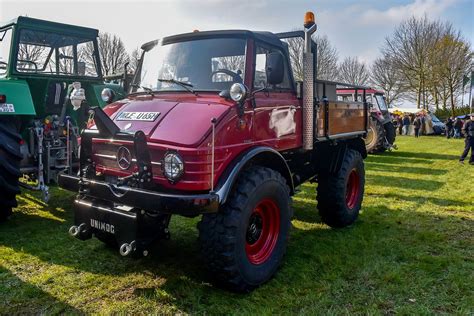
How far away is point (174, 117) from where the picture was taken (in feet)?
11.1

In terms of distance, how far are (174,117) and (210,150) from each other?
49 centimetres

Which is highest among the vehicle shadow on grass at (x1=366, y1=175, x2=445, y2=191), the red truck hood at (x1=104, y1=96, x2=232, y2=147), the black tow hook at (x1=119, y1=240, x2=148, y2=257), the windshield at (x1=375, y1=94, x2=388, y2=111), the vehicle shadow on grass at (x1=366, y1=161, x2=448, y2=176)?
the windshield at (x1=375, y1=94, x2=388, y2=111)

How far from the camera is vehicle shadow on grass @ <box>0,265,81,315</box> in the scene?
3150 mm

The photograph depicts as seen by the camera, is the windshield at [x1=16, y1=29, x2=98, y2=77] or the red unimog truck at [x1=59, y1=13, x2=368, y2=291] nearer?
the red unimog truck at [x1=59, y1=13, x2=368, y2=291]

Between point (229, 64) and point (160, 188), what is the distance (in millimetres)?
1410

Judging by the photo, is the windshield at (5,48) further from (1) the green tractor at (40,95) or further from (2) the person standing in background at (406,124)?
(2) the person standing in background at (406,124)

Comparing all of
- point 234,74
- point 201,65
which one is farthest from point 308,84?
point 201,65

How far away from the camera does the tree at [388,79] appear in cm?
3570

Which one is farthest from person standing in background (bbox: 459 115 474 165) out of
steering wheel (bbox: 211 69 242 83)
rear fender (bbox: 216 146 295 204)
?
steering wheel (bbox: 211 69 242 83)

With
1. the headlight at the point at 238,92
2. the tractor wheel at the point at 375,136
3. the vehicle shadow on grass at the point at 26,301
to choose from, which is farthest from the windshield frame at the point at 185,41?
the tractor wheel at the point at 375,136

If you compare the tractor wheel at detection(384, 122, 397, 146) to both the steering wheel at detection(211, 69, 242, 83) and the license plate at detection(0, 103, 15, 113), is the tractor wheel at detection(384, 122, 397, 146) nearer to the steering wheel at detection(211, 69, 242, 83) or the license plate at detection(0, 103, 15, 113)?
the steering wheel at detection(211, 69, 242, 83)

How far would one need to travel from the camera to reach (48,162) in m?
5.55

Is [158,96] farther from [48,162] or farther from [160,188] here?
[48,162]

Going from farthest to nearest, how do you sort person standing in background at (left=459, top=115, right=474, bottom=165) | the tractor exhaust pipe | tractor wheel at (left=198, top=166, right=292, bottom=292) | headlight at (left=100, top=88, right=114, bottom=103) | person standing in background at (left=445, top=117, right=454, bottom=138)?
person standing in background at (left=445, top=117, right=454, bottom=138), person standing in background at (left=459, top=115, right=474, bottom=165), headlight at (left=100, top=88, right=114, bottom=103), the tractor exhaust pipe, tractor wheel at (left=198, top=166, right=292, bottom=292)
